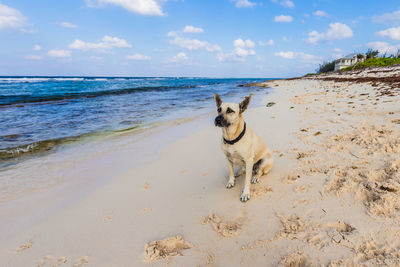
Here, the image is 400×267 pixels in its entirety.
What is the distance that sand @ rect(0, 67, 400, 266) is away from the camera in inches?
77.2

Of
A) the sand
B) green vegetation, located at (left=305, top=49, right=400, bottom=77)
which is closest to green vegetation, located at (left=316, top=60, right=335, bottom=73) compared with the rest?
green vegetation, located at (left=305, top=49, right=400, bottom=77)

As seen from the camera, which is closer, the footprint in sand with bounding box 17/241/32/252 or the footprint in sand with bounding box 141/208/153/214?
the footprint in sand with bounding box 17/241/32/252

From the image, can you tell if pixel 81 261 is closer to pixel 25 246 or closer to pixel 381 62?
pixel 25 246

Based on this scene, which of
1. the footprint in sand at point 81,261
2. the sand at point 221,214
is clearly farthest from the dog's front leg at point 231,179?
the footprint in sand at point 81,261

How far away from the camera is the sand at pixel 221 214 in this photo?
1961 millimetres

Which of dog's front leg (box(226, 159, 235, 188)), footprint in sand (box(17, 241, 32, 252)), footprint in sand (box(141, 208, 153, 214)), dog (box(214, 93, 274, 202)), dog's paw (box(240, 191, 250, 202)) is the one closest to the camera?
footprint in sand (box(17, 241, 32, 252))

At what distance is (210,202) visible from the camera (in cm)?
299

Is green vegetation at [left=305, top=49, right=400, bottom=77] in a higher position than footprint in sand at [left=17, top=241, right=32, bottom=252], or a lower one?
higher

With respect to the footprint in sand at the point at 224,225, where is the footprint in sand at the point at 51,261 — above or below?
below

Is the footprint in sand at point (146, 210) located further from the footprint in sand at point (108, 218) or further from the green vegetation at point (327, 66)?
the green vegetation at point (327, 66)

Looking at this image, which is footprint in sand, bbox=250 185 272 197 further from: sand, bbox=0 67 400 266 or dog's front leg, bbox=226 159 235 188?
dog's front leg, bbox=226 159 235 188

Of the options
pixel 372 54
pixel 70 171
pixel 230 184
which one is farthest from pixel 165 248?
pixel 372 54

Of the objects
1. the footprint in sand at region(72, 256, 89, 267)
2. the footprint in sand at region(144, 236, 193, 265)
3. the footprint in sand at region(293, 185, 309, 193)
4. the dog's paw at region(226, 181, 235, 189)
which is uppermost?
the footprint in sand at region(293, 185, 309, 193)

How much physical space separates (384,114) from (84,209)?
26.0 feet
